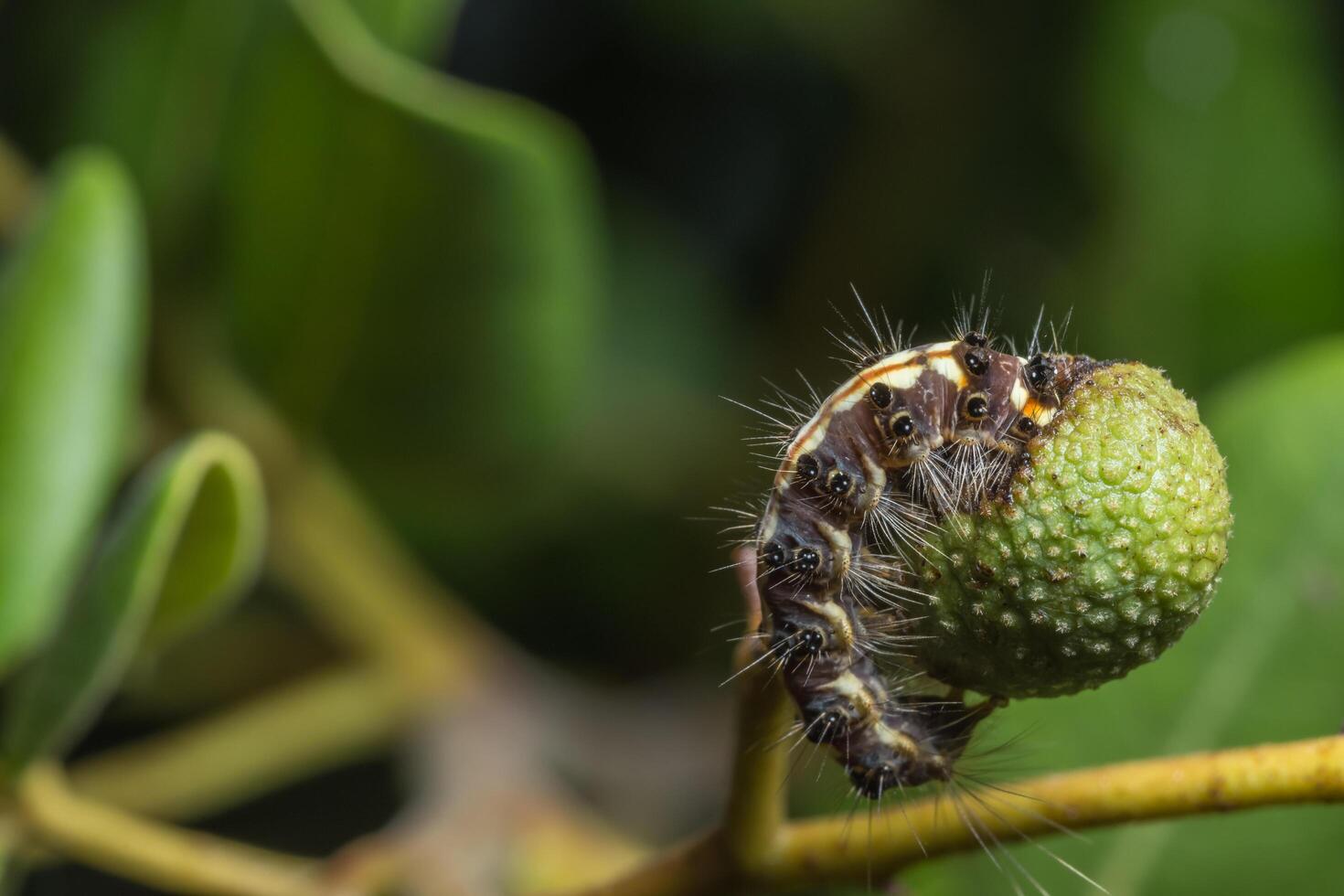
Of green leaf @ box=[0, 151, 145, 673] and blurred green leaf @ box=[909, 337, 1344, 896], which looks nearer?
blurred green leaf @ box=[909, 337, 1344, 896]

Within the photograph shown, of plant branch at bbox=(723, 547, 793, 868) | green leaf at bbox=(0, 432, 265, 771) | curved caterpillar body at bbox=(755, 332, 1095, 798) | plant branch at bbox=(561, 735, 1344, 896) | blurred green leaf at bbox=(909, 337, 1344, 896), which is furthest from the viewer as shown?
blurred green leaf at bbox=(909, 337, 1344, 896)

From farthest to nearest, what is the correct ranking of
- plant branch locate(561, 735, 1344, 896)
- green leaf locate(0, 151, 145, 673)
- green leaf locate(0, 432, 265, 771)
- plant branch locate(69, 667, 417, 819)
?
1. plant branch locate(69, 667, 417, 819)
2. green leaf locate(0, 151, 145, 673)
3. green leaf locate(0, 432, 265, 771)
4. plant branch locate(561, 735, 1344, 896)

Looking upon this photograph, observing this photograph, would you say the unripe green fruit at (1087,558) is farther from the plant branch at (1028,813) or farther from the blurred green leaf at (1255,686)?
the blurred green leaf at (1255,686)

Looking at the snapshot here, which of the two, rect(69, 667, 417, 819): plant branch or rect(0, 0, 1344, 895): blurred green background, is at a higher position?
rect(0, 0, 1344, 895): blurred green background

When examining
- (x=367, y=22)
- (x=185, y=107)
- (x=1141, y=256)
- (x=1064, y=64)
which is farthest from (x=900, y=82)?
(x=185, y=107)

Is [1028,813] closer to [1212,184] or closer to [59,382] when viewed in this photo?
[59,382]

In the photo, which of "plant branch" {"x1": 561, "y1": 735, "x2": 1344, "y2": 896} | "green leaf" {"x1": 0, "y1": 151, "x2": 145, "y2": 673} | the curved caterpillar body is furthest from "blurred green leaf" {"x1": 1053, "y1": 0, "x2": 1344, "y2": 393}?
"green leaf" {"x1": 0, "y1": 151, "x2": 145, "y2": 673}

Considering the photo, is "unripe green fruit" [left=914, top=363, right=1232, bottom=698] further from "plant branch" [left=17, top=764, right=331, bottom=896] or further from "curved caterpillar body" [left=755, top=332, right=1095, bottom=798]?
"plant branch" [left=17, top=764, right=331, bottom=896]
